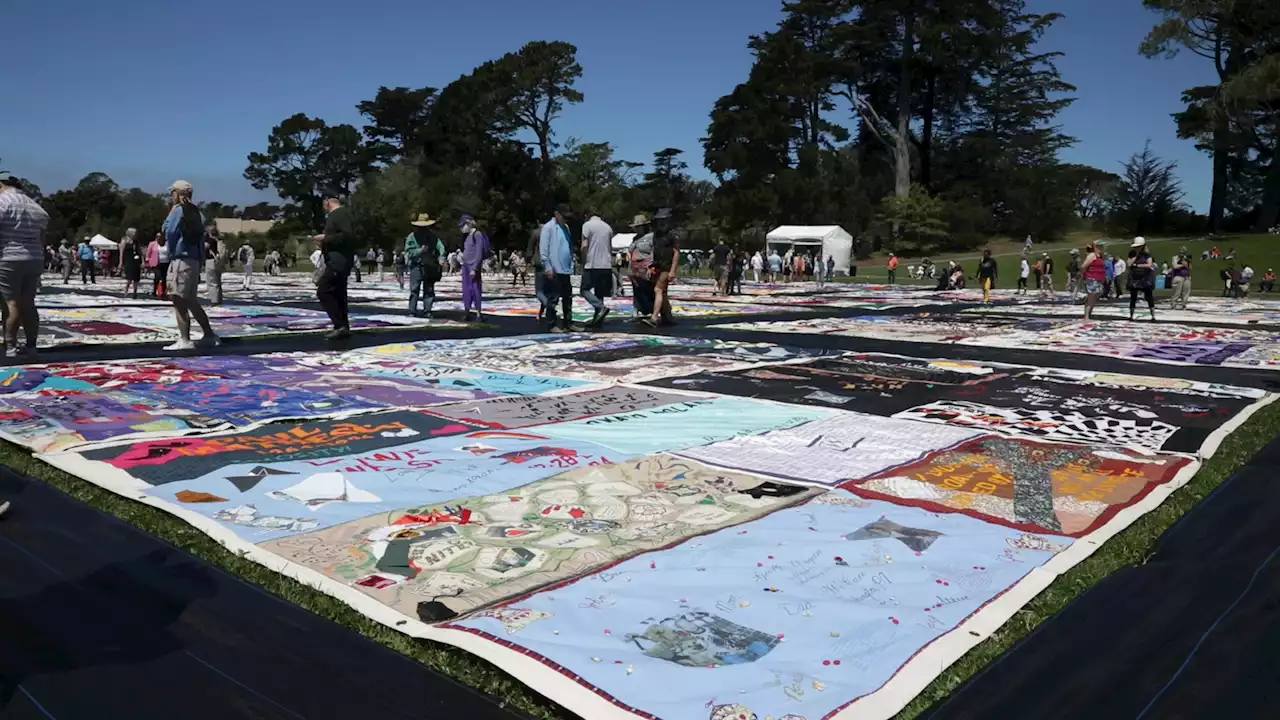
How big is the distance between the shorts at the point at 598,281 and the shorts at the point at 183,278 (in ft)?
15.8

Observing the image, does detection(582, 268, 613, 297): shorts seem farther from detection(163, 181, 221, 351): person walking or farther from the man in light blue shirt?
detection(163, 181, 221, 351): person walking

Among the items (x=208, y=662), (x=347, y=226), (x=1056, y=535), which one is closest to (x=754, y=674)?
(x=208, y=662)

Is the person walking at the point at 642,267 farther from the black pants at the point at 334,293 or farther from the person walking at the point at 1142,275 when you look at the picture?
the person walking at the point at 1142,275

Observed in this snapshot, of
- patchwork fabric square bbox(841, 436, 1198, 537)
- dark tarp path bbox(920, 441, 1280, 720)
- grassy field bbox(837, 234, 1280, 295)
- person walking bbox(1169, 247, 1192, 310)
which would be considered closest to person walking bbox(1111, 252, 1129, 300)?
person walking bbox(1169, 247, 1192, 310)

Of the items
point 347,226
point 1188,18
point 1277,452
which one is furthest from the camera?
point 1188,18

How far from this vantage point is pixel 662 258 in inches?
474

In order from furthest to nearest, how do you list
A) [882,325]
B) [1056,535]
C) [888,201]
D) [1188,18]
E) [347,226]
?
[888,201]
[1188,18]
[882,325]
[347,226]
[1056,535]

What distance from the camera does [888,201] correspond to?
171 ft

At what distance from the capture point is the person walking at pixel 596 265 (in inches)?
455

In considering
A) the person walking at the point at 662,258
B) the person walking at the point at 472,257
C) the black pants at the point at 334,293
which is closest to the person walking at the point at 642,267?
the person walking at the point at 662,258

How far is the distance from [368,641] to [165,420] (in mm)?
3336

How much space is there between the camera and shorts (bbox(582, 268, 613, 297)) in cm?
1173

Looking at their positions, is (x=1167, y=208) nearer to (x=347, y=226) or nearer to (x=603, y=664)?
(x=347, y=226)

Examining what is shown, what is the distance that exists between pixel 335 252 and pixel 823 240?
3329 centimetres
